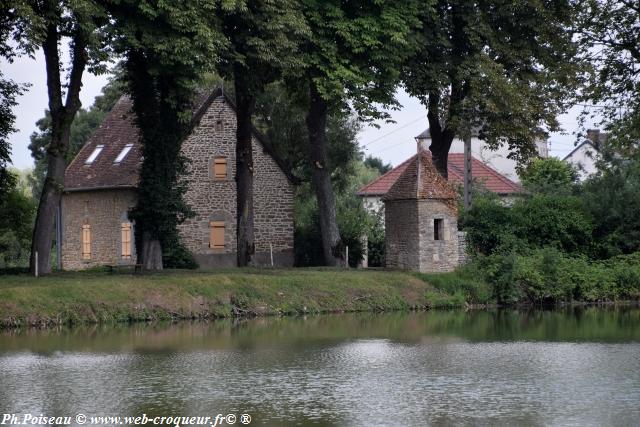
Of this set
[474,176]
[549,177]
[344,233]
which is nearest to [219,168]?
[344,233]

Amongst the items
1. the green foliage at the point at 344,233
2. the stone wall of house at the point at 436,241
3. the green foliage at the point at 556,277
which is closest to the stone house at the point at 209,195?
the green foliage at the point at 344,233

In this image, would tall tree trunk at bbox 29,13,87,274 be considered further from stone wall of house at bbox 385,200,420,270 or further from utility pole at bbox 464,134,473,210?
utility pole at bbox 464,134,473,210

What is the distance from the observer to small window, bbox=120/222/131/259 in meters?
49.3

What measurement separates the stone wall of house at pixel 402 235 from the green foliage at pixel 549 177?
20.3ft

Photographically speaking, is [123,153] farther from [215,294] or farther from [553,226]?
[553,226]

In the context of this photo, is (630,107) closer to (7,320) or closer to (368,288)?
(368,288)

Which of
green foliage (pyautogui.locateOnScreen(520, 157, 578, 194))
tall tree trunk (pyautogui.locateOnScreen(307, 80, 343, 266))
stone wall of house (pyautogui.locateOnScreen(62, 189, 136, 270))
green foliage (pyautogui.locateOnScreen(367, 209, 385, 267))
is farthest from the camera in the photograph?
stone wall of house (pyautogui.locateOnScreen(62, 189, 136, 270))

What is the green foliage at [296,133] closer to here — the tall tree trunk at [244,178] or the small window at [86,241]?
the small window at [86,241]

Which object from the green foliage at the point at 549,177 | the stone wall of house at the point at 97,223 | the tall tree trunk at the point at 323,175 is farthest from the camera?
the stone wall of house at the point at 97,223

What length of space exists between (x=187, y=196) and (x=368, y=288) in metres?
14.8

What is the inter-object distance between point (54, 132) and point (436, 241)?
1338 cm

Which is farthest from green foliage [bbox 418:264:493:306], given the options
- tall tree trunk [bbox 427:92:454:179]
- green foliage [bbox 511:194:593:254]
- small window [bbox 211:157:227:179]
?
small window [bbox 211:157:227:179]

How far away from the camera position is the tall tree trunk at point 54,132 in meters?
33.6

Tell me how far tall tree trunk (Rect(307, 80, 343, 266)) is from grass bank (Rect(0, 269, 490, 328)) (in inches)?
113
